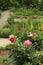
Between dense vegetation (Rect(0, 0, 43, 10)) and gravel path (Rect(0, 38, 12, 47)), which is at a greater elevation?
gravel path (Rect(0, 38, 12, 47))

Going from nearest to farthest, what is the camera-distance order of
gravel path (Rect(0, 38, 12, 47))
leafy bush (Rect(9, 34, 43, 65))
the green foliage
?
leafy bush (Rect(9, 34, 43, 65)) < gravel path (Rect(0, 38, 12, 47)) < the green foliage

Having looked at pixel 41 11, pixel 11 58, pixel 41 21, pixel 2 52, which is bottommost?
pixel 41 11

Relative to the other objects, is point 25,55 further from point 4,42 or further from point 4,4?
point 4,4

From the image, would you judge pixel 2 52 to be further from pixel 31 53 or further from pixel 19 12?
pixel 19 12

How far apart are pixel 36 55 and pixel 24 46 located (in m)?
0.27

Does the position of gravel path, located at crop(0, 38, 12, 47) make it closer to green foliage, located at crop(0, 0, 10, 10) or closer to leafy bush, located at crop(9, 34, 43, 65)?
leafy bush, located at crop(9, 34, 43, 65)

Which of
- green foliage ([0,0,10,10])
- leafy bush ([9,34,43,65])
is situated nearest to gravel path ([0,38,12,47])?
leafy bush ([9,34,43,65])

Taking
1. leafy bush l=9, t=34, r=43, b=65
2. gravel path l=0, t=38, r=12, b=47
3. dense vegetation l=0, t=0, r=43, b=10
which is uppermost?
leafy bush l=9, t=34, r=43, b=65

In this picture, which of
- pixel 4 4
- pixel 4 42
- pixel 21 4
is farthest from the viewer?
pixel 21 4

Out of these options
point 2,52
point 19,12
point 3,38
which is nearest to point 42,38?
point 2,52

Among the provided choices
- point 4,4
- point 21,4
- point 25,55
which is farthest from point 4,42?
point 21,4

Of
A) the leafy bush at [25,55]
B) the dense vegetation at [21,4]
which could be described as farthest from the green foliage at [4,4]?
the leafy bush at [25,55]

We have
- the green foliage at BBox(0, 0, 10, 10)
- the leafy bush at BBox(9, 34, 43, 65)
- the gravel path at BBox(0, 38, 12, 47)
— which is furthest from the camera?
the green foliage at BBox(0, 0, 10, 10)

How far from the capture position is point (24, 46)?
597 cm
